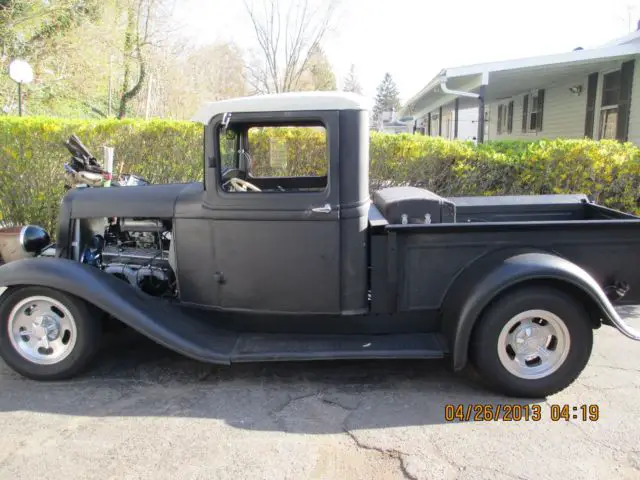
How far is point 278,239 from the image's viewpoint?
346cm

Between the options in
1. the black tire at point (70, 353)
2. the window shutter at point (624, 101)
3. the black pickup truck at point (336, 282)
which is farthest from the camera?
the window shutter at point (624, 101)

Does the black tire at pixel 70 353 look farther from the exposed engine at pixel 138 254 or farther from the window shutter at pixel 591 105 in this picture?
the window shutter at pixel 591 105

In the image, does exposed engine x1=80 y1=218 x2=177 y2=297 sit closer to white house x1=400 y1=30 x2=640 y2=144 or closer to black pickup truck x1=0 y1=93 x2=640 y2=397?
black pickup truck x1=0 y1=93 x2=640 y2=397

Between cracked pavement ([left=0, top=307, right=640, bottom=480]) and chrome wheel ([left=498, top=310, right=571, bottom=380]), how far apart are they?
0.21 m

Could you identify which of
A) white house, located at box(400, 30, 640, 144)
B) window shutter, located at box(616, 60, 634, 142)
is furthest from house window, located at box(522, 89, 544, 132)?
window shutter, located at box(616, 60, 634, 142)

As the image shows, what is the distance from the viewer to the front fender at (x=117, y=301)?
336cm

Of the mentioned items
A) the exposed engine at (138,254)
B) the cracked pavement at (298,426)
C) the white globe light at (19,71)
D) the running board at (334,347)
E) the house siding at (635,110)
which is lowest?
the cracked pavement at (298,426)

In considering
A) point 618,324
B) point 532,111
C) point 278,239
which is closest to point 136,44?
point 532,111

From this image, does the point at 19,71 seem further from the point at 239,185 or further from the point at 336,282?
the point at 336,282

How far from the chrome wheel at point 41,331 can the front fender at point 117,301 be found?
237mm

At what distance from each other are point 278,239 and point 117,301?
1.12m

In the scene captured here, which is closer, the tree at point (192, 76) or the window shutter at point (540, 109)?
the window shutter at point (540, 109)

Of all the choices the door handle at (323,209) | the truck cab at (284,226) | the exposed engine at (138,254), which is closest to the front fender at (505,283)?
the truck cab at (284,226)

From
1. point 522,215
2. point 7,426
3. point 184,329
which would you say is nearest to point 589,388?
point 522,215
